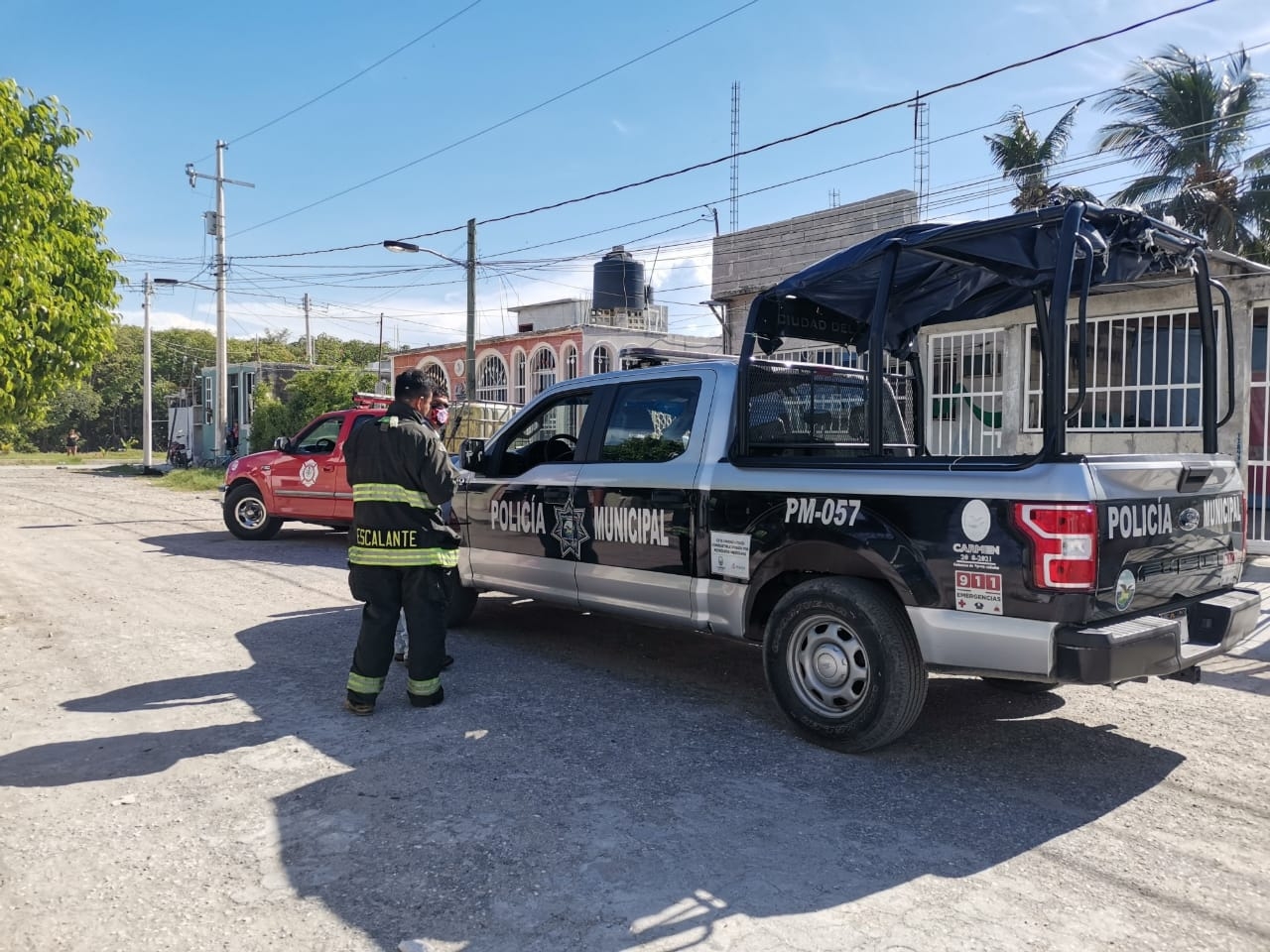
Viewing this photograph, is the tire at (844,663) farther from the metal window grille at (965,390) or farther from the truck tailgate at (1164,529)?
the metal window grille at (965,390)

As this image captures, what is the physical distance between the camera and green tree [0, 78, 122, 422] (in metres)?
6.56

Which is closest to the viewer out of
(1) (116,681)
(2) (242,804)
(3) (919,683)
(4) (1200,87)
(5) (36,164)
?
(2) (242,804)

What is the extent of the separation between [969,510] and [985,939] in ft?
5.43

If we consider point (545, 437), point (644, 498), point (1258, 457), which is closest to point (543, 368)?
point (1258, 457)

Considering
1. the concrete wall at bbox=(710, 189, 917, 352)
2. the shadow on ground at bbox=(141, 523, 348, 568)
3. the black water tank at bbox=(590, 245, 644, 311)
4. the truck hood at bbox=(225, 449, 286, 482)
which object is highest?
the black water tank at bbox=(590, 245, 644, 311)

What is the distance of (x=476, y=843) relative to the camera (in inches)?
135

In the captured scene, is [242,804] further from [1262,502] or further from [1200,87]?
[1200,87]

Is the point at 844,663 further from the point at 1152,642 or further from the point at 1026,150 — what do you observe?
the point at 1026,150

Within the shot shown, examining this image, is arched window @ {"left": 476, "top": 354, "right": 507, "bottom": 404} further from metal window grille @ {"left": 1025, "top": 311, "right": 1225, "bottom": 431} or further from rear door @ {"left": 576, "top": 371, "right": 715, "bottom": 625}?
rear door @ {"left": 576, "top": 371, "right": 715, "bottom": 625}

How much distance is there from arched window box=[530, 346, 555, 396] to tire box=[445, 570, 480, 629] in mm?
17875

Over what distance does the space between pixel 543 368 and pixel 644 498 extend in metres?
20.1

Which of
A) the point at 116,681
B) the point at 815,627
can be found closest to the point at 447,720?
the point at 815,627

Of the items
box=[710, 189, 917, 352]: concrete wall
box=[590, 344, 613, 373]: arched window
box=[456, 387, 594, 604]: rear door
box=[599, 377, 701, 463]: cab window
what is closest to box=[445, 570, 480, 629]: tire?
box=[456, 387, 594, 604]: rear door

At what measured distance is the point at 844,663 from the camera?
171 inches
